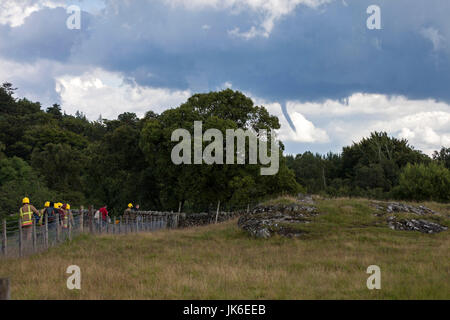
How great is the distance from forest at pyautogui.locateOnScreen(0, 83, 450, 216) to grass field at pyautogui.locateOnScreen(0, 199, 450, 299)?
1652cm

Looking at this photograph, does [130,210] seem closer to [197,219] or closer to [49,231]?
[197,219]

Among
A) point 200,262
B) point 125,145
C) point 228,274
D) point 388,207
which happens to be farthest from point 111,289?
point 125,145

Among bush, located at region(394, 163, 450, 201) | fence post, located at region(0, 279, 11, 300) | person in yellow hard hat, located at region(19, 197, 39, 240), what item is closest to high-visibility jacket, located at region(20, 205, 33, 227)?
person in yellow hard hat, located at region(19, 197, 39, 240)

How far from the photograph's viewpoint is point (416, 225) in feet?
80.0

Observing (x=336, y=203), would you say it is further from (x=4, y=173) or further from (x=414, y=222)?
(x=4, y=173)

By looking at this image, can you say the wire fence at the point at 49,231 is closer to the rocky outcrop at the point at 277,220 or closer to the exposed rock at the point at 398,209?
the rocky outcrop at the point at 277,220

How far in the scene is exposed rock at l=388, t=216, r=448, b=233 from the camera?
79.0 ft

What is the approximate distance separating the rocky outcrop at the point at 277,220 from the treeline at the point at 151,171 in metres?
10.6

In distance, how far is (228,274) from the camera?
13039 millimetres

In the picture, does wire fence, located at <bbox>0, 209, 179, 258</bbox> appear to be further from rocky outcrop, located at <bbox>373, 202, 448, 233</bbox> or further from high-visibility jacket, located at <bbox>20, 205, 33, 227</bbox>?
rocky outcrop, located at <bbox>373, 202, 448, 233</bbox>

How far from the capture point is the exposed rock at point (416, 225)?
24078 millimetres

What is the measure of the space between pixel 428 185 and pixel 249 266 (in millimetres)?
51212

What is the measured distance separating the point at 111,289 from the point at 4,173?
57.9m

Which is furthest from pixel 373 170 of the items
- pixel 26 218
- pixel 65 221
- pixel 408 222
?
pixel 26 218
